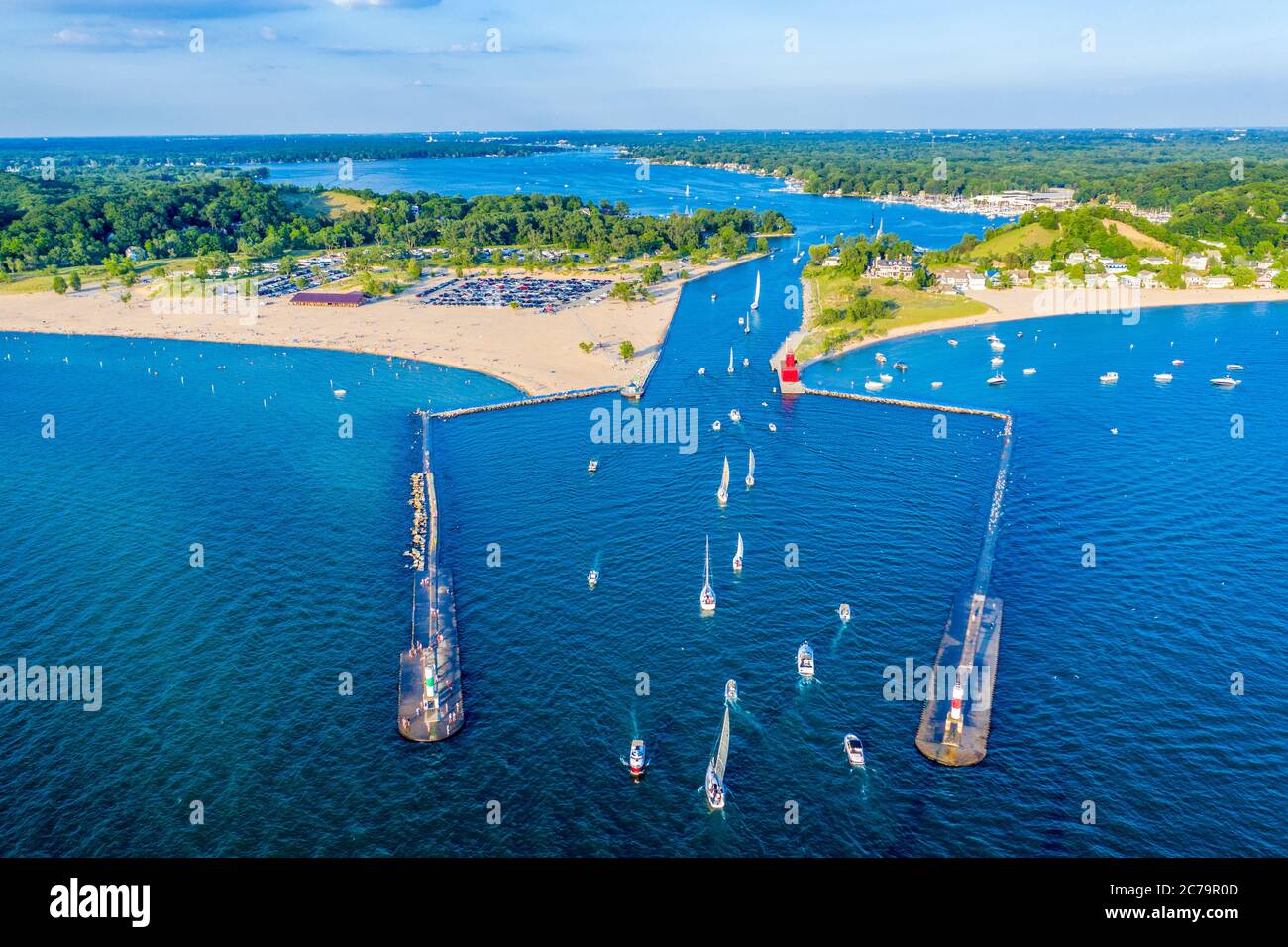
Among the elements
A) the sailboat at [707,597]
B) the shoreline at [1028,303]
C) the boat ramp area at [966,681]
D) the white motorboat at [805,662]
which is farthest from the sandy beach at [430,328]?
the white motorboat at [805,662]

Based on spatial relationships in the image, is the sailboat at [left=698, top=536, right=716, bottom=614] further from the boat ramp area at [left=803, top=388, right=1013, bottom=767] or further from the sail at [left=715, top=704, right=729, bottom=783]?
the sail at [left=715, top=704, right=729, bottom=783]

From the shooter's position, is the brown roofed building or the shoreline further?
the brown roofed building

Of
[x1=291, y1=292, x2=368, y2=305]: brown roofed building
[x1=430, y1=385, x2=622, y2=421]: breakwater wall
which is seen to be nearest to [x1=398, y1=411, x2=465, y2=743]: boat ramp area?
[x1=430, y1=385, x2=622, y2=421]: breakwater wall

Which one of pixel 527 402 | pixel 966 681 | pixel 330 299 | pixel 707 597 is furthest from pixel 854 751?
pixel 330 299

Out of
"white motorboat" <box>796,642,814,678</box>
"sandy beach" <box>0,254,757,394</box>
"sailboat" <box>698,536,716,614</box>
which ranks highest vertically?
"sandy beach" <box>0,254,757,394</box>

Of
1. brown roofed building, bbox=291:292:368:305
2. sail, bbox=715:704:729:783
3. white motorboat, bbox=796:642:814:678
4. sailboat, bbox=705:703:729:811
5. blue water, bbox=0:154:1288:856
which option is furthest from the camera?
brown roofed building, bbox=291:292:368:305

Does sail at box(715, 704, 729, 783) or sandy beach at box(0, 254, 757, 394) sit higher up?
sandy beach at box(0, 254, 757, 394)
